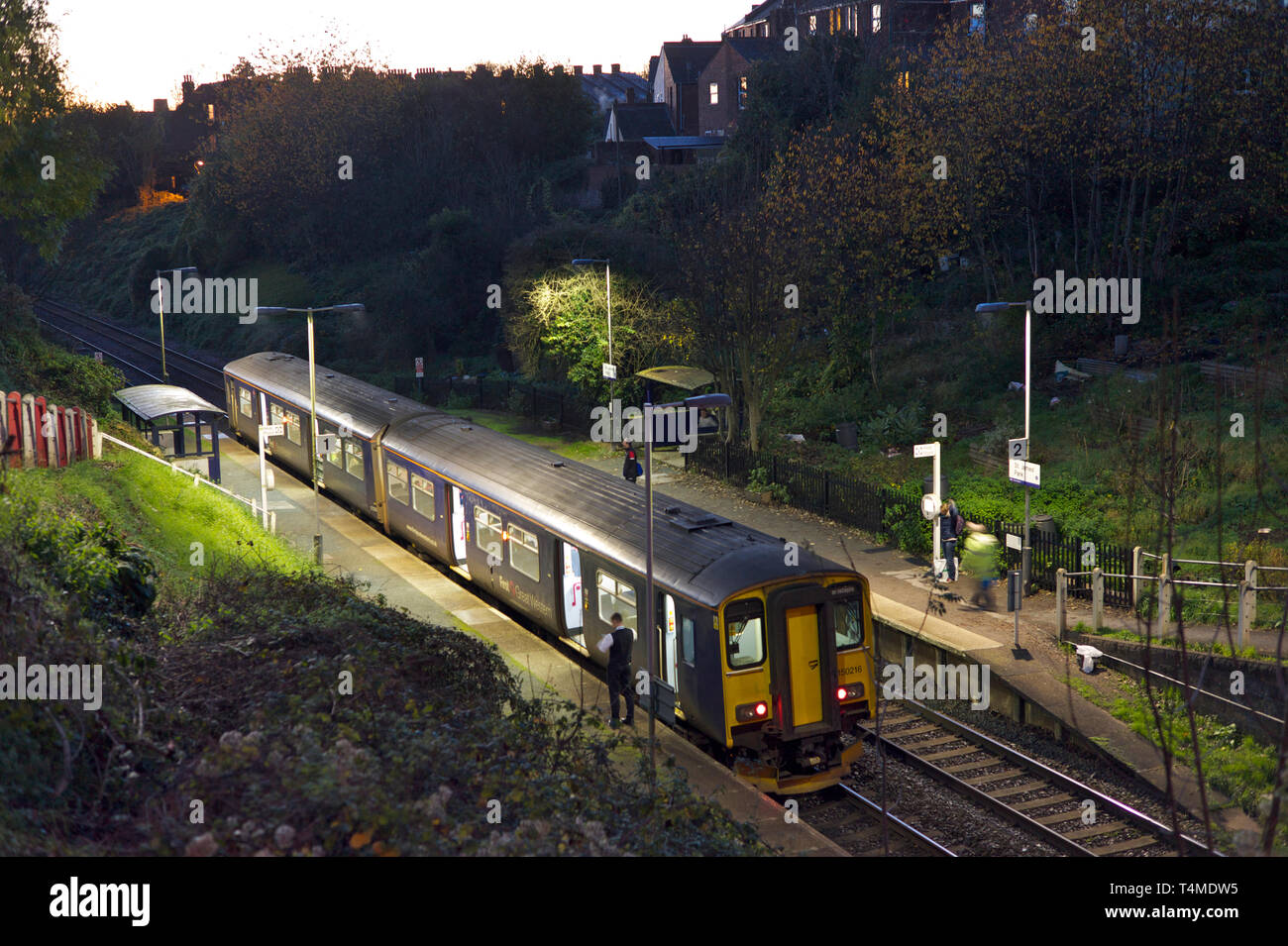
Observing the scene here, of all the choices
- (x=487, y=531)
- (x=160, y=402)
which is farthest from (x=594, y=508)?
(x=160, y=402)

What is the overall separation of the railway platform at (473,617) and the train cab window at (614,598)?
115 cm

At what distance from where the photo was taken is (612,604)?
1566cm

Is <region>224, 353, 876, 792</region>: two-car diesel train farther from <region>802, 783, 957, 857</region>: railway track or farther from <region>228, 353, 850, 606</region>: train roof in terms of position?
<region>802, 783, 957, 857</region>: railway track

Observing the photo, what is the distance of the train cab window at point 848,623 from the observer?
13547mm

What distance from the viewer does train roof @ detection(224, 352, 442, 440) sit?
84.4 ft

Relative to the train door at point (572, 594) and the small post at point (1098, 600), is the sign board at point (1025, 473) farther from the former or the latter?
the train door at point (572, 594)

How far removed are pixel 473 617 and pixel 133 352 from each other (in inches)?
1798

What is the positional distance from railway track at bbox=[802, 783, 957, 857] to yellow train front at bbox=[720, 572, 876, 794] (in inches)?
11.3

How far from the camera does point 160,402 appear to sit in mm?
28750

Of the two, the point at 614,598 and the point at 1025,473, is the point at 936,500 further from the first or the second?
the point at 614,598

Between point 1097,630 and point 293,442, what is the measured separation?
21800 mm

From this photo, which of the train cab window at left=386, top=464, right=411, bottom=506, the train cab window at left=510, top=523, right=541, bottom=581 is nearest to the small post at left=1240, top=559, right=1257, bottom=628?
the train cab window at left=510, top=523, right=541, bottom=581
